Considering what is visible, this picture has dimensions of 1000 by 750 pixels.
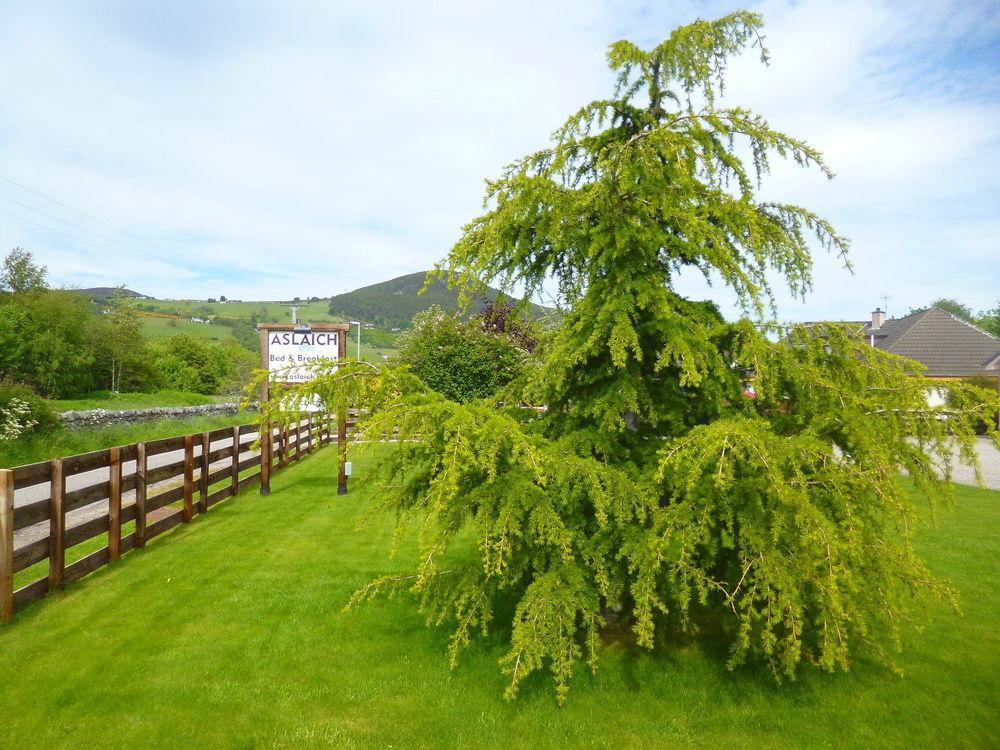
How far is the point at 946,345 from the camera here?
1348 inches

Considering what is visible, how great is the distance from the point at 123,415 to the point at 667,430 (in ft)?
88.7

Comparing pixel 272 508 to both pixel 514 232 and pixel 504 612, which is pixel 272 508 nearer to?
pixel 504 612

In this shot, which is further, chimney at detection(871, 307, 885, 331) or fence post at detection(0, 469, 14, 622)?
chimney at detection(871, 307, 885, 331)

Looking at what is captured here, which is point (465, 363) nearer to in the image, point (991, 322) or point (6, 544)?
point (6, 544)

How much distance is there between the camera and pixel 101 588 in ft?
19.4

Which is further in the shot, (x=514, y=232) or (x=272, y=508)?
(x=272, y=508)

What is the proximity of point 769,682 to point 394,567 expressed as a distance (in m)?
4.11

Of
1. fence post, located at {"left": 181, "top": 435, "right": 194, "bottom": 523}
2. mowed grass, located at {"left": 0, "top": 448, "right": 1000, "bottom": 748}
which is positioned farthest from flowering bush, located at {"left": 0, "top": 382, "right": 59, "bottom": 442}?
mowed grass, located at {"left": 0, "top": 448, "right": 1000, "bottom": 748}

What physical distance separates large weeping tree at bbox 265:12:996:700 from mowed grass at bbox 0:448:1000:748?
0.38 meters

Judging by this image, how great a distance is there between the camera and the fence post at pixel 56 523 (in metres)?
5.62

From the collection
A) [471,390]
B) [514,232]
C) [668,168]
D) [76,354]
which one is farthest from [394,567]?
[76,354]

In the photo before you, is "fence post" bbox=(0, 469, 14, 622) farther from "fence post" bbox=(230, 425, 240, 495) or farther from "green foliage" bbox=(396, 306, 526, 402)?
"green foliage" bbox=(396, 306, 526, 402)

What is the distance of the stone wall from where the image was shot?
20.4 metres

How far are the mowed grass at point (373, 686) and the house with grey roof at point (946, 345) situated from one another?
33932 millimetres
